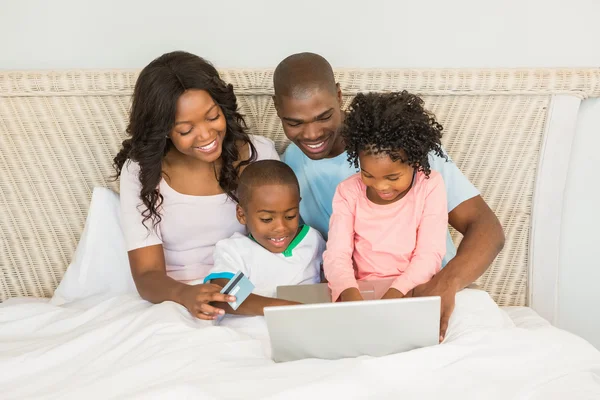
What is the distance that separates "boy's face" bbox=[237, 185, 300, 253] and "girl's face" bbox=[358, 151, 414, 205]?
0.23 m

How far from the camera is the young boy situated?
1685mm

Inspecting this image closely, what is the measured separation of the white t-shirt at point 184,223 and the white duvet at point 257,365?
0.23 m

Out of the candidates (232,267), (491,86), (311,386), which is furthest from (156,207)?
(491,86)

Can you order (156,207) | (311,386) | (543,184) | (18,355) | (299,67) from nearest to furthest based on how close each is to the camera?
(311,386)
(18,355)
(299,67)
(156,207)
(543,184)

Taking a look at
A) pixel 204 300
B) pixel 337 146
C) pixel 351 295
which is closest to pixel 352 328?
pixel 351 295

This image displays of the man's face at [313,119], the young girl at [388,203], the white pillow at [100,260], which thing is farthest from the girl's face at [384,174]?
the white pillow at [100,260]

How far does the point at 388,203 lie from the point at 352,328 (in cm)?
40

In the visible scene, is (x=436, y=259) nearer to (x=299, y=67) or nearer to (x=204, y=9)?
(x=299, y=67)

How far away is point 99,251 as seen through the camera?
2.00 metres

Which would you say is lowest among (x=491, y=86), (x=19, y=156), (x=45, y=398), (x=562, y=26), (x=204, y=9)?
(x=45, y=398)

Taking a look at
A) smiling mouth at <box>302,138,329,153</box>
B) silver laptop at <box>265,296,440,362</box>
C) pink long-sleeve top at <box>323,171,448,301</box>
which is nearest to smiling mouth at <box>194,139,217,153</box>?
smiling mouth at <box>302,138,329,153</box>

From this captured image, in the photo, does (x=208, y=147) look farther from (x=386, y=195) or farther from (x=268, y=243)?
(x=386, y=195)

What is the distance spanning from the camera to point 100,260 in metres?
2.00

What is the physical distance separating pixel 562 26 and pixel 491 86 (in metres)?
0.29
